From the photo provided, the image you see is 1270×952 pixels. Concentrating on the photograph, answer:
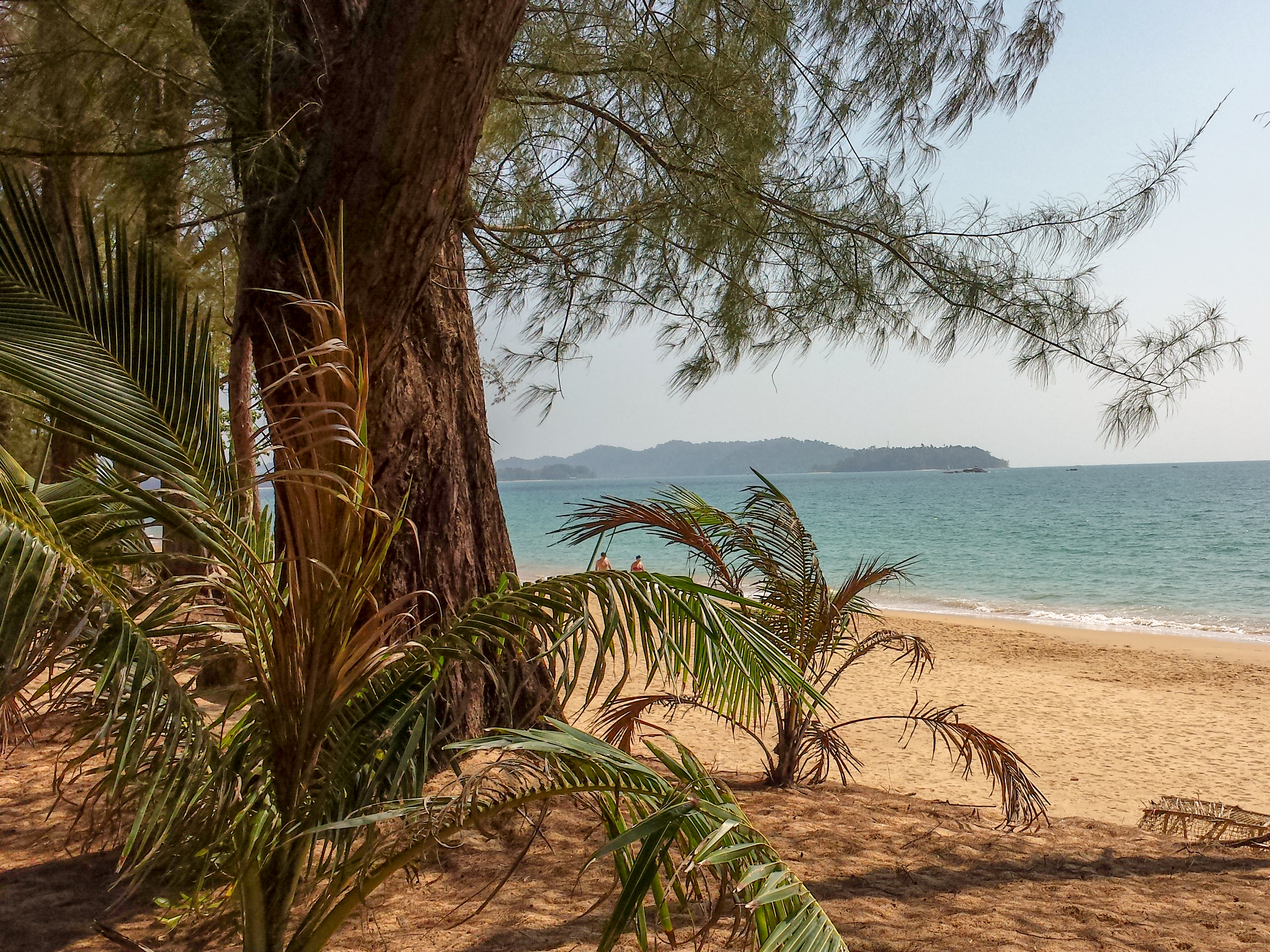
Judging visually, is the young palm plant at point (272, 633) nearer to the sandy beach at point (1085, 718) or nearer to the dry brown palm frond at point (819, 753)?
the dry brown palm frond at point (819, 753)

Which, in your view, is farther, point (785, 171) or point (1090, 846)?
point (785, 171)

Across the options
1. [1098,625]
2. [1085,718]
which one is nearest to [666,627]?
[1085,718]

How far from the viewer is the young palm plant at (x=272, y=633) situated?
1.94 metres

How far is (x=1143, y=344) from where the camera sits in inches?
161

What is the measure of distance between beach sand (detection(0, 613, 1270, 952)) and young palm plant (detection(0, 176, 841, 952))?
513 millimetres

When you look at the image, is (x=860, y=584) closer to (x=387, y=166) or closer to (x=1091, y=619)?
(x=387, y=166)

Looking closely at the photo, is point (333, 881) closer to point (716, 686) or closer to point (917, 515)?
Result: point (716, 686)

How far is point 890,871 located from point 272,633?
8.82 feet

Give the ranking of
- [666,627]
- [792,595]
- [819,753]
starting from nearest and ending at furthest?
[666,627] → [792,595] → [819,753]

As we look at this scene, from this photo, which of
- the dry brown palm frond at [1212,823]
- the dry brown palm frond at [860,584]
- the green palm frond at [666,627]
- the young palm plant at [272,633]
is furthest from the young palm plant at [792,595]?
the young palm plant at [272,633]

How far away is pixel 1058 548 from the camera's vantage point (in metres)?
32.4

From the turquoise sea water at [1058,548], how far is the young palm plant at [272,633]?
135 centimetres

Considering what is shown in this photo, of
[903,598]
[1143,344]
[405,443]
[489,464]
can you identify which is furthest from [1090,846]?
[903,598]

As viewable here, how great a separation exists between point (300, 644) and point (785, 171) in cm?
384
